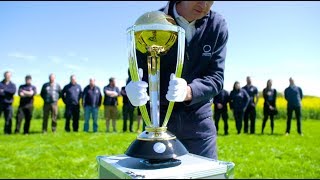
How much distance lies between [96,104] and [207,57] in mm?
8975

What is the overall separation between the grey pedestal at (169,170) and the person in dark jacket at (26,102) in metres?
8.75

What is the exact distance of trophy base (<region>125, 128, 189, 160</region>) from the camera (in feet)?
5.04

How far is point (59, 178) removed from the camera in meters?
4.61

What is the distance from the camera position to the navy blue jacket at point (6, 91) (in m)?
9.62

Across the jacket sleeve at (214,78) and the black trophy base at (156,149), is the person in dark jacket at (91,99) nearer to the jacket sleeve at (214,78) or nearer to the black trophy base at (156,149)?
the jacket sleeve at (214,78)

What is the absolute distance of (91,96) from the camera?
Answer: 10578 mm

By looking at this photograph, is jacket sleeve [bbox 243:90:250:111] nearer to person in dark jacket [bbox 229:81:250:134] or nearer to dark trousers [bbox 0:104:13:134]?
person in dark jacket [bbox 229:81:250:134]

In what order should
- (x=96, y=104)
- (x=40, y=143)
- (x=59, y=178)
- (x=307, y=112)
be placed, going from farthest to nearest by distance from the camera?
1. (x=307, y=112)
2. (x=96, y=104)
3. (x=40, y=143)
4. (x=59, y=178)

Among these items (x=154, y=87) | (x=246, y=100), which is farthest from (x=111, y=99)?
(x=154, y=87)

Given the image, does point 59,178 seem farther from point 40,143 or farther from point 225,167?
point 225,167

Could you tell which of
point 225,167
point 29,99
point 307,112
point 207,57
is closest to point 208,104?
point 207,57

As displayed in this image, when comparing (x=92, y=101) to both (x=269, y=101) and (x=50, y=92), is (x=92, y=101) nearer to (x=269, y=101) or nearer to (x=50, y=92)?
(x=50, y=92)

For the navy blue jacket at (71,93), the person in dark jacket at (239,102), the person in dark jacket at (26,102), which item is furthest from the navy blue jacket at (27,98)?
the person in dark jacket at (239,102)

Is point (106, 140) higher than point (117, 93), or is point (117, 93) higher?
point (117, 93)
